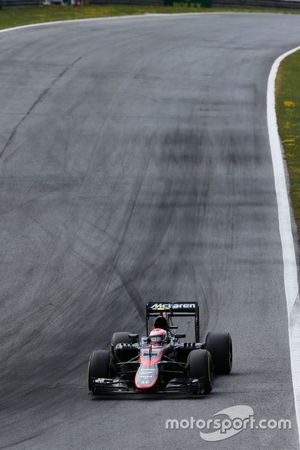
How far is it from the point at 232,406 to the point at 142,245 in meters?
7.23

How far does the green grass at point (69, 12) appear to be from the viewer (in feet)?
148

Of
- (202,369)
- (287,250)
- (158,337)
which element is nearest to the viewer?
(202,369)

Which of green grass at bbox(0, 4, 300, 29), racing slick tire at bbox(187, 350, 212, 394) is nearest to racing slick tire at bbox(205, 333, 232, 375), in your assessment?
racing slick tire at bbox(187, 350, 212, 394)

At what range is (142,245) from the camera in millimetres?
18844

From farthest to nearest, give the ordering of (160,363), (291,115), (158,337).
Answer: (291,115) → (158,337) → (160,363)

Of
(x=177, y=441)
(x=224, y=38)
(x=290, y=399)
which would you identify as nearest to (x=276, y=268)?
(x=290, y=399)

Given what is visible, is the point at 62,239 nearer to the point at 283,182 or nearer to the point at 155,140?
the point at 283,182

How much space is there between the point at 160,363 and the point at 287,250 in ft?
21.7

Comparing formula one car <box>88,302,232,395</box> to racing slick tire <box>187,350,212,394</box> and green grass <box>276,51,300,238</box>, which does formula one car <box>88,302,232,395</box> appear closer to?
racing slick tire <box>187,350,212,394</box>

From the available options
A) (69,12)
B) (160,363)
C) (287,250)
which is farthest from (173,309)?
(69,12)

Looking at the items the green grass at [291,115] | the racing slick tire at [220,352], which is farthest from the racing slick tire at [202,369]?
the green grass at [291,115]

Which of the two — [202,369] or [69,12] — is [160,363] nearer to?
[202,369]

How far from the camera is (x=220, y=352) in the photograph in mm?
12984

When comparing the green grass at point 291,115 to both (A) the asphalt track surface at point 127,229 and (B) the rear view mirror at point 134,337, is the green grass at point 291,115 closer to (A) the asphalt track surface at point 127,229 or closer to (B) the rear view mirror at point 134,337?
(A) the asphalt track surface at point 127,229
